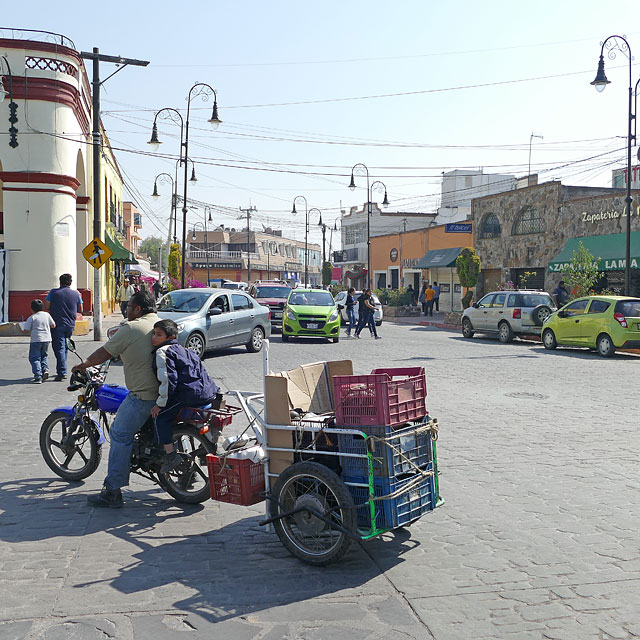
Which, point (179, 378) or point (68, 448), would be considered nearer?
point (179, 378)

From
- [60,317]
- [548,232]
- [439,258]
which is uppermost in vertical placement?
[548,232]

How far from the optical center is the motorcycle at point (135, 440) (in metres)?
5.68

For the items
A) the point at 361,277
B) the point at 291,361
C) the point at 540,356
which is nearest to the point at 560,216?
the point at 540,356

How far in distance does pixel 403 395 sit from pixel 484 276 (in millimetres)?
38040

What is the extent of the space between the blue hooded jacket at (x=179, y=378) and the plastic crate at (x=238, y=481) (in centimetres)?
65

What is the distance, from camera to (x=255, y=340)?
18.3 metres

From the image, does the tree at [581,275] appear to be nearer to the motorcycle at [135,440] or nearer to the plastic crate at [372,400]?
the motorcycle at [135,440]

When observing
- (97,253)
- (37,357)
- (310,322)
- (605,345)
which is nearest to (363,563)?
(37,357)

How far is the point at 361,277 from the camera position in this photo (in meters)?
69.8

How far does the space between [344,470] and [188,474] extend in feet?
5.87

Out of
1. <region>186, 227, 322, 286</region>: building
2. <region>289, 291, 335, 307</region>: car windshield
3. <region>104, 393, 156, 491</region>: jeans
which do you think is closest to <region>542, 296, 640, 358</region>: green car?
<region>289, 291, 335, 307</region>: car windshield

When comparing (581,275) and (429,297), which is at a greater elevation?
(581,275)

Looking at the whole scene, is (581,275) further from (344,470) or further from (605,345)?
(344,470)

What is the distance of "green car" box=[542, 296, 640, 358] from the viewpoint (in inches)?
707
